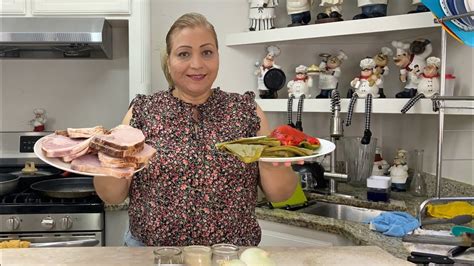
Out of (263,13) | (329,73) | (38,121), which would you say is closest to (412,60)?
(329,73)

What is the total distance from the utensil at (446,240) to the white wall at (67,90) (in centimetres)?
191

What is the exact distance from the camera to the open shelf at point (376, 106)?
1821 millimetres

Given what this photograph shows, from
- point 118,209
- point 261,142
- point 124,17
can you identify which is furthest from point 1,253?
point 124,17

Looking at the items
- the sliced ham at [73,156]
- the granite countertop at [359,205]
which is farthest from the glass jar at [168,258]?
the granite countertop at [359,205]

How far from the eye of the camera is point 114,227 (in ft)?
6.66

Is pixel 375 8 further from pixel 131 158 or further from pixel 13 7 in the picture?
pixel 13 7

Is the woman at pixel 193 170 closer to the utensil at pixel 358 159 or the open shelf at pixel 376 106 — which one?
the open shelf at pixel 376 106

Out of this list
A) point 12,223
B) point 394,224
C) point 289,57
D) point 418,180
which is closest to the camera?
point 394,224

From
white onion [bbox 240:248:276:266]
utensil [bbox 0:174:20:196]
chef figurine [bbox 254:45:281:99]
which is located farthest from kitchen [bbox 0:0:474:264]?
white onion [bbox 240:248:276:266]

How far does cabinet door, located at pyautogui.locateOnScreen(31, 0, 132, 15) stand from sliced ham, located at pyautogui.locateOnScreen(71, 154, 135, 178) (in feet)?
4.79

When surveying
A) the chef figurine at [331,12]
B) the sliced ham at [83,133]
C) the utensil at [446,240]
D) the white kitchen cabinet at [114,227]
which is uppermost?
the chef figurine at [331,12]

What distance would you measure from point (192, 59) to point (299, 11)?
Answer: 3.81ft

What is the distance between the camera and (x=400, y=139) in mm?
2428

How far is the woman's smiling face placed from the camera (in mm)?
1321
